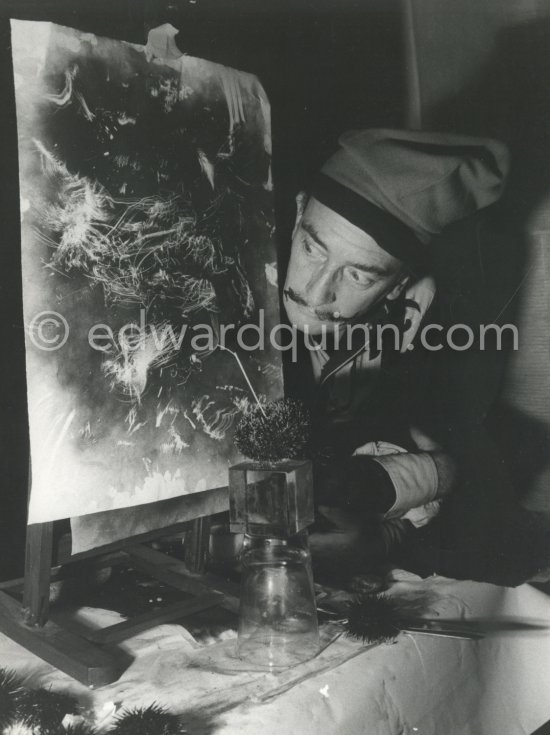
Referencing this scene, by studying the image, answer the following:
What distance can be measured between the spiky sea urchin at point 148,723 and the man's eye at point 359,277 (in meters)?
0.65

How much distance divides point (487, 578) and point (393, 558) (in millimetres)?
148

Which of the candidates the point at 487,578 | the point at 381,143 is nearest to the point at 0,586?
the point at 487,578

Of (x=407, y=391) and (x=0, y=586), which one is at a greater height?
(x=407, y=391)

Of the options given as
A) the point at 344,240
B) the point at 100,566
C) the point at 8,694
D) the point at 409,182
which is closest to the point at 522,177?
the point at 409,182

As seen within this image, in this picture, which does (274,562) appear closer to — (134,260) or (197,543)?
(197,543)

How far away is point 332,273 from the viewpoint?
103cm

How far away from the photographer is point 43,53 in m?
0.74

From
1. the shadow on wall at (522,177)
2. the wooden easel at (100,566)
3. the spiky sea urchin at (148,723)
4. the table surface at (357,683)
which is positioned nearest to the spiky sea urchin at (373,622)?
the table surface at (357,683)

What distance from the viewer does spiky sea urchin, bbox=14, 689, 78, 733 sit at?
24.7 inches

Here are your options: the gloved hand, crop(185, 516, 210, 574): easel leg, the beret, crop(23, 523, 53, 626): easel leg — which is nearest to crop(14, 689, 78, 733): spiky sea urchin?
crop(23, 523, 53, 626): easel leg

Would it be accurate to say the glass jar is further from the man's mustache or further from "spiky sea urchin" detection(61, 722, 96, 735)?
the man's mustache

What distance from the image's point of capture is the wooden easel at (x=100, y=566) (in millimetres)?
738

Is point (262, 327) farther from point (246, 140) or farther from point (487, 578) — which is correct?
point (487, 578)

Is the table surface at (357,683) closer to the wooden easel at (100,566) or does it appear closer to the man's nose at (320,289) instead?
the wooden easel at (100,566)
